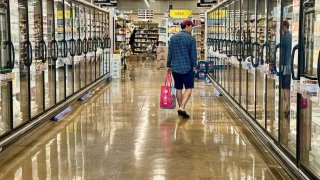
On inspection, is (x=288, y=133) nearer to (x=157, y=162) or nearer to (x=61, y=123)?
(x=157, y=162)

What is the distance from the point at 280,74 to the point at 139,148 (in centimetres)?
202

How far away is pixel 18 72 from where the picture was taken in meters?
7.24

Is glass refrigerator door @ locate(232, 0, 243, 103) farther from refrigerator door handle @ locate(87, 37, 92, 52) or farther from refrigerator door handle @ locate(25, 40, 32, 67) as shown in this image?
refrigerator door handle @ locate(87, 37, 92, 52)

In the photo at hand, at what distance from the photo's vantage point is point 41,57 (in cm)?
820

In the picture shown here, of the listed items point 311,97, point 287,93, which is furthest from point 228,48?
point 311,97

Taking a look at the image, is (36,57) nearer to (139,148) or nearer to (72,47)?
(72,47)

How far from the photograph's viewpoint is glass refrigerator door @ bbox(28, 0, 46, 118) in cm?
778

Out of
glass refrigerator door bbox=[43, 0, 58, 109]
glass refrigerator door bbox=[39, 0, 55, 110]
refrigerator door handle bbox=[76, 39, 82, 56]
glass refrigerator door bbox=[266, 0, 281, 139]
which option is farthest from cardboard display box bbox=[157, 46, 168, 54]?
A: glass refrigerator door bbox=[266, 0, 281, 139]

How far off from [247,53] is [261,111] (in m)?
1.16

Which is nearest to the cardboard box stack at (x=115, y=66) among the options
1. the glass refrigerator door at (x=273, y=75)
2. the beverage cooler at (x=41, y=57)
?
the beverage cooler at (x=41, y=57)

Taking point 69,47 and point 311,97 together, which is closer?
point 311,97

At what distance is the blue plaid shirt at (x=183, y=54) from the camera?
8844 mm

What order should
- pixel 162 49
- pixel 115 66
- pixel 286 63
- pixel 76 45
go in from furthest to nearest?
pixel 162 49 < pixel 115 66 < pixel 76 45 < pixel 286 63

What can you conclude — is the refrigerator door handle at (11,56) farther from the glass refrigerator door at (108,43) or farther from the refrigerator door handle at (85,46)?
the glass refrigerator door at (108,43)
